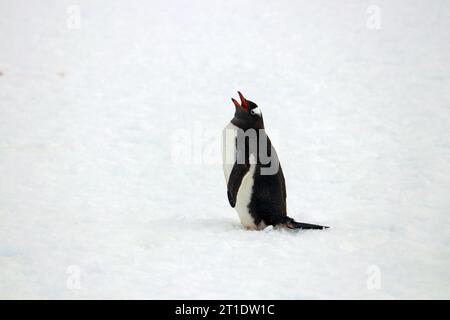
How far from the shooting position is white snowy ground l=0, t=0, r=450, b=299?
3.77m

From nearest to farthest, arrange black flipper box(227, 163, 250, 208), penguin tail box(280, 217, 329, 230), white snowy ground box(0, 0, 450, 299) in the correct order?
white snowy ground box(0, 0, 450, 299) < black flipper box(227, 163, 250, 208) < penguin tail box(280, 217, 329, 230)

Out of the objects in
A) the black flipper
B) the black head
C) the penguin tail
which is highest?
the black head

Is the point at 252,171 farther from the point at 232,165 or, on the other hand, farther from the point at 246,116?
the point at 246,116

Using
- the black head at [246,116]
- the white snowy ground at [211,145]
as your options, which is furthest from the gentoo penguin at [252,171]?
the white snowy ground at [211,145]

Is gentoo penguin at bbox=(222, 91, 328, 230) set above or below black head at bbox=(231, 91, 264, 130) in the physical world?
below

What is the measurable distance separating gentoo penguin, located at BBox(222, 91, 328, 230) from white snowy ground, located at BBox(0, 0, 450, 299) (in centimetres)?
20

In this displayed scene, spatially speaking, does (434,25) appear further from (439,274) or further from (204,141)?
(439,274)

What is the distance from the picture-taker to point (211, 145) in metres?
7.52

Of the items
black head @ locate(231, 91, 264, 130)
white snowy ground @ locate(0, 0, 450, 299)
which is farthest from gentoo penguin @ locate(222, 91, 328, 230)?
white snowy ground @ locate(0, 0, 450, 299)

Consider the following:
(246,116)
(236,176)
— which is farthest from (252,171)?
(246,116)

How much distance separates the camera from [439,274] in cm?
382

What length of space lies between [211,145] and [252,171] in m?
3.14

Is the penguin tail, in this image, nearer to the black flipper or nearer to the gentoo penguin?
the gentoo penguin
